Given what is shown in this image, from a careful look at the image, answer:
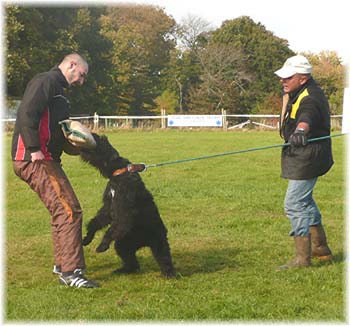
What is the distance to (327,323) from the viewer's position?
15.0 feet

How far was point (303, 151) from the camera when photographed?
236 inches

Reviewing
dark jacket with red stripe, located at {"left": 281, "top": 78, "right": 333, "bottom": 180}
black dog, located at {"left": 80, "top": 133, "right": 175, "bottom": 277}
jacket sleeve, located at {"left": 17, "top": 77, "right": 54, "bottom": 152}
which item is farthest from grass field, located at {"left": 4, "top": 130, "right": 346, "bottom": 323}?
jacket sleeve, located at {"left": 17, "top": 77, "right": 54, "bottom": 152}

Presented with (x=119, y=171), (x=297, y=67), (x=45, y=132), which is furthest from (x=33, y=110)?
(x=297, y=67)

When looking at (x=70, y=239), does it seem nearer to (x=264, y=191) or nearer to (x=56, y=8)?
(x=264, y=191)

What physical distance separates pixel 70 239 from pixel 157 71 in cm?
4509

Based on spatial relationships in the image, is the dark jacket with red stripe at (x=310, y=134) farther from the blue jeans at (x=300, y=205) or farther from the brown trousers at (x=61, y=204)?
the brown trousers at (x=61, y=204)

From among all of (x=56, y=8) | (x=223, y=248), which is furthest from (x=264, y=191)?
(x=56, y=8)

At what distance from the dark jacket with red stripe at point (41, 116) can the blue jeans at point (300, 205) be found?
8.33 feet

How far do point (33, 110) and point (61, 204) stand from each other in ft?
3.13

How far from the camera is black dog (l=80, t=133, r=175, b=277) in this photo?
575 cm

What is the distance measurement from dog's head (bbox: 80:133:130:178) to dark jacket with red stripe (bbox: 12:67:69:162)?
0.38m

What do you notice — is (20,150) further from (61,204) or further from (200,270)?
(200,270)

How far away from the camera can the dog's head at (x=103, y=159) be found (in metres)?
5.95

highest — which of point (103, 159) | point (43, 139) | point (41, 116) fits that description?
point (41, 116)
